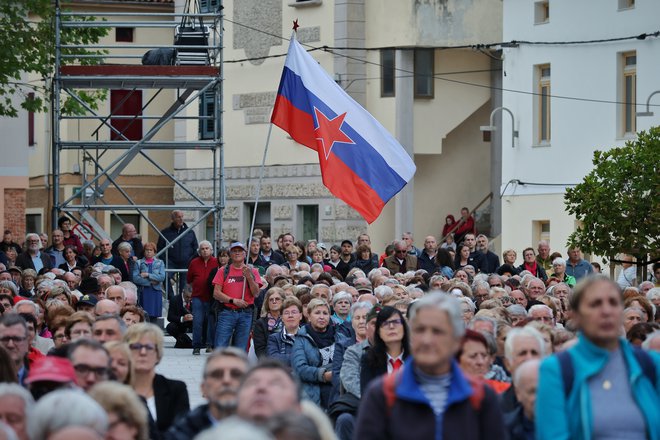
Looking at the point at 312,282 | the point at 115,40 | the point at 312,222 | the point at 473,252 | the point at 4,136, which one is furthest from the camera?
the point at 115,40

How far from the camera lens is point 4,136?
45.4 m

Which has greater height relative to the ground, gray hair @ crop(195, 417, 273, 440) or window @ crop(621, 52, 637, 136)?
window @ crop(621, 52, 637, 136)

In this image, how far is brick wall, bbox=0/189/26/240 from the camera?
46312 millimetres

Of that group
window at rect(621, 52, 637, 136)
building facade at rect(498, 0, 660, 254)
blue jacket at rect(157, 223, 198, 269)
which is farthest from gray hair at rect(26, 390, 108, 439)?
window at rect(621, 52, 637, 136)

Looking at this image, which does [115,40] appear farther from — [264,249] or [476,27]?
[264,249]

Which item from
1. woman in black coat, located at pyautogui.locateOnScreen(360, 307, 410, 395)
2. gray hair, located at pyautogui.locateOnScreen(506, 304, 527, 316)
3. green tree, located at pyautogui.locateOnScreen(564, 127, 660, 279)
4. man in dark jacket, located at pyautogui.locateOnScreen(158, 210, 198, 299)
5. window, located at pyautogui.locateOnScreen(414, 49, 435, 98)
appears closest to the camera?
woman in black coat, located at pyautogui.locateOnScreen(360, 307, 410, 395)

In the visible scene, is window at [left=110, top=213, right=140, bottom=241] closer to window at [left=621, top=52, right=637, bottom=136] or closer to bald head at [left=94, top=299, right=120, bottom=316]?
window at [left=621, top=52, right=637, bottom=136]

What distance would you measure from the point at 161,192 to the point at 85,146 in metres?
22.9

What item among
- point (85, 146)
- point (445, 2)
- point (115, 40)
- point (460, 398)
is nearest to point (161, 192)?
point (115, 40)

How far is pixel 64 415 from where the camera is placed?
711 centimetres

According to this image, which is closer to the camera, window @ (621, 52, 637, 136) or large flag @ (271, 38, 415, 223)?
large flag @ (271, 38, 415, 223)

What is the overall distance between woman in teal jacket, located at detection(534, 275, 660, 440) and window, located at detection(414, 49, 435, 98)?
109 ft

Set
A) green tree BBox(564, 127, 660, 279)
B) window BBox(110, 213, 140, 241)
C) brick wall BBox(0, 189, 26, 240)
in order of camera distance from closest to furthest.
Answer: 1. green tree BBox(564, 127, 660, 279)
2. brick wall BBox(0, 189, 26, 240)
3. window BBox(110, 213, 140, 241)

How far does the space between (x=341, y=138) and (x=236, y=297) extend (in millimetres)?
2553
